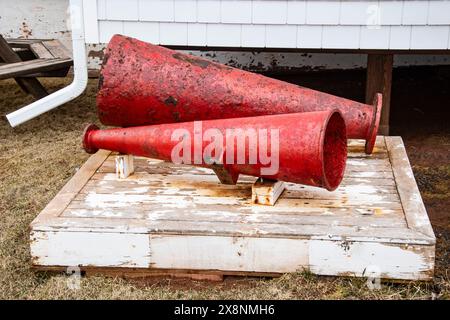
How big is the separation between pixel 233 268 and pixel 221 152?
56cm

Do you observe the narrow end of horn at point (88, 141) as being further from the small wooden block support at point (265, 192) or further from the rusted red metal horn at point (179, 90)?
the small wooden block support at point (265, 192)

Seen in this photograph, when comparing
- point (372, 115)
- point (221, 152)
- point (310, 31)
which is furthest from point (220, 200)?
point (310, 31)

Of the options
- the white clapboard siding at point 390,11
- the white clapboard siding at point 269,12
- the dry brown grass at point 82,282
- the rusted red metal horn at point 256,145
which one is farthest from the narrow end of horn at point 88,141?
the white clapboard siding at point 390,11

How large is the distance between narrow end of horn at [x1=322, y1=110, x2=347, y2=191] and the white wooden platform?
127 mm

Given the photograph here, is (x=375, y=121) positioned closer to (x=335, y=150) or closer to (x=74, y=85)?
(x=335, y=150)

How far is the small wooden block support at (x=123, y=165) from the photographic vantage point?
3.57 metres

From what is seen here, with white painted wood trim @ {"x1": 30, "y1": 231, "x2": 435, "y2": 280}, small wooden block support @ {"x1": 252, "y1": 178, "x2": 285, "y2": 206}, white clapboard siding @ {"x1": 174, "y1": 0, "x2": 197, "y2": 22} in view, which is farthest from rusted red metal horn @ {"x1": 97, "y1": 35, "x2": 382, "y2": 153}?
white clapboard siding @ {"x1": 174, "y1": 0, "x2": 197, "y2": 22}

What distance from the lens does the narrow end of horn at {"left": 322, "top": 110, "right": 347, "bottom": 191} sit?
323 cm

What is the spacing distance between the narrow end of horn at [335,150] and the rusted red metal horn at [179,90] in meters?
0.19

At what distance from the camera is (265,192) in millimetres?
3152

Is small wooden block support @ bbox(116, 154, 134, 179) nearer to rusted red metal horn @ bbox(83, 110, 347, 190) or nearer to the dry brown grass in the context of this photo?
rusted red metal horn @ bbox(83, 110, 347, 190)

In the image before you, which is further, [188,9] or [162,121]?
[188,9]

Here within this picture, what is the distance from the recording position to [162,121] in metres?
3.46
